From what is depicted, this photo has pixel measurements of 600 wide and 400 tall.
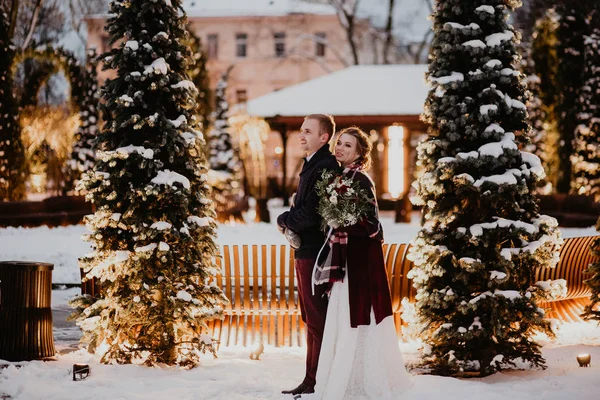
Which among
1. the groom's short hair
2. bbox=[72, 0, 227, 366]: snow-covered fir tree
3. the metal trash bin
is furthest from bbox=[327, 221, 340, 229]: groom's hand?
the metal trash bin

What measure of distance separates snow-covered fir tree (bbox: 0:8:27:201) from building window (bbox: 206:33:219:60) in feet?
124

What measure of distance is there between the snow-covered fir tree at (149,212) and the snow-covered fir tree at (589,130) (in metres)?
25.2

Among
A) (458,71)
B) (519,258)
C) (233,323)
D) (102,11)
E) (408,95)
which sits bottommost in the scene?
(233,323)

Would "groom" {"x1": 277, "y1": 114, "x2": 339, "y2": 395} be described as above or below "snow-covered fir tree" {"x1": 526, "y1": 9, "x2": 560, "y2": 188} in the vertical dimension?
below

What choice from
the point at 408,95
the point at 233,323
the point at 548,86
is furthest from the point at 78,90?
the point at 233,323

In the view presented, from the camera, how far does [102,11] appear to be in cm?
4184

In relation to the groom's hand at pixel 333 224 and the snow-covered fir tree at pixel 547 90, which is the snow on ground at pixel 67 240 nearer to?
the snow-covered fir tree at pixel 547 90

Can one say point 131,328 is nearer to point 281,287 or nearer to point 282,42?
point 281,287

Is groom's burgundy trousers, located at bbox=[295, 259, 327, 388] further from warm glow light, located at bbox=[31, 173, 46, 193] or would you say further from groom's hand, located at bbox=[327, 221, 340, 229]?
warm glow light, located at bbox=[31, 173, 46, 193]

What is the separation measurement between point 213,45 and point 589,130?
41217 millimetres

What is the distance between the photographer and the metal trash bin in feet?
29.4

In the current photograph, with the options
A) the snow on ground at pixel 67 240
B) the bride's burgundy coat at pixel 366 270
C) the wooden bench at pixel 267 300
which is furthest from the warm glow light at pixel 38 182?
the bride's burgundy coat at pixel 366 270

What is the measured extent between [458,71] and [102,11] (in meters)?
36.3

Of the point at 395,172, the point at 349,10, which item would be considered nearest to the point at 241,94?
the point at 349,10
